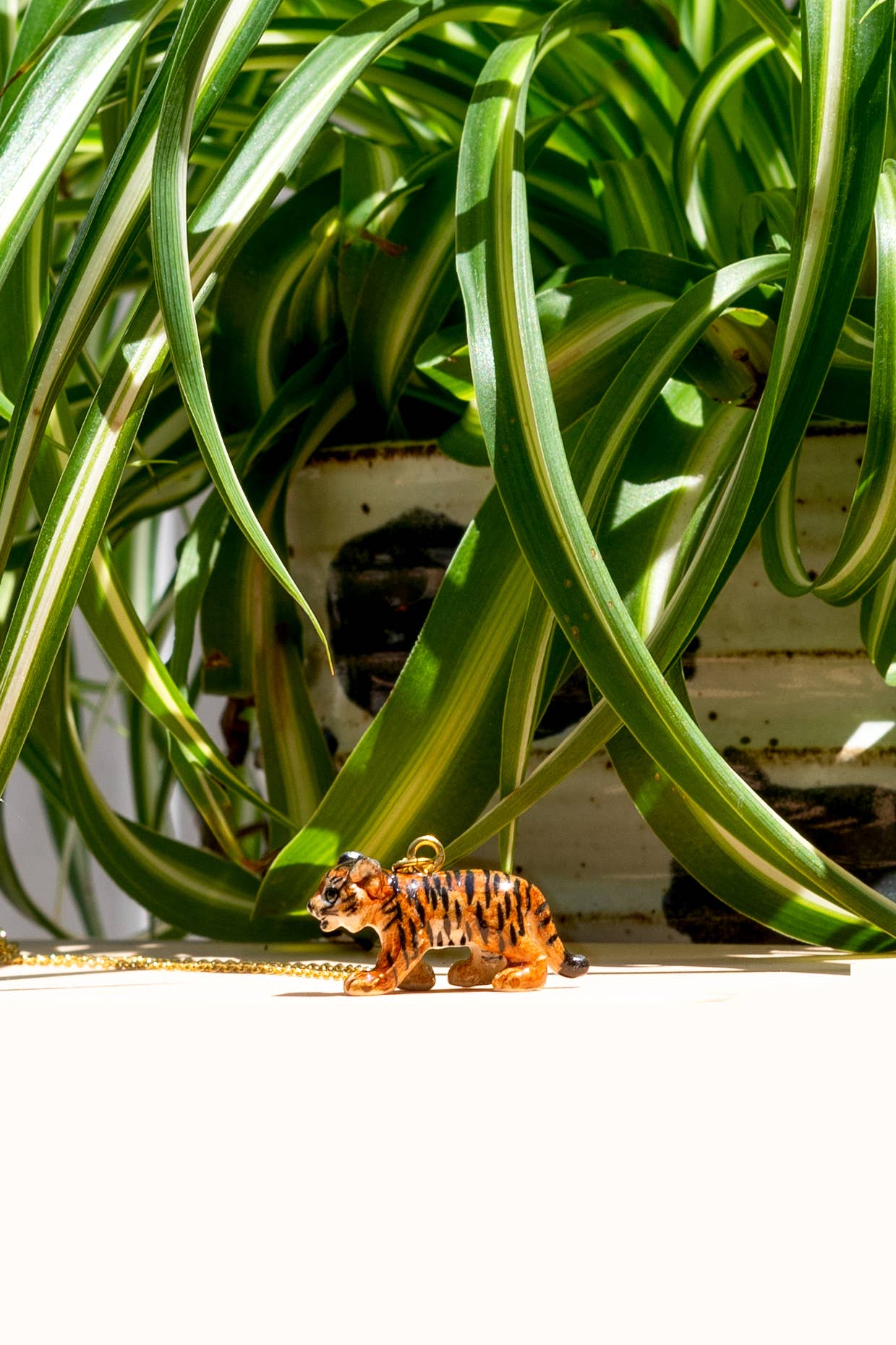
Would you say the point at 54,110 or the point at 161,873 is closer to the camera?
the point at 54,110

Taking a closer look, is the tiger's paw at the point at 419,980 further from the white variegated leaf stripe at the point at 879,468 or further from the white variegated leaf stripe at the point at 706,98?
the white variegated leaf stripe at the point at 706,98

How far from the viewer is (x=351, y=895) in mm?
354

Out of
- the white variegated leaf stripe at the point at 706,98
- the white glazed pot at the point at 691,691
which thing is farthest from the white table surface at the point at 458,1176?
the white variegated leaf stripe at the point at 706,98

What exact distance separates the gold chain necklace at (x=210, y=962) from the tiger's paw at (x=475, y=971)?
3 centimetres

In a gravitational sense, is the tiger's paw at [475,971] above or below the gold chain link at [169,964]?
below

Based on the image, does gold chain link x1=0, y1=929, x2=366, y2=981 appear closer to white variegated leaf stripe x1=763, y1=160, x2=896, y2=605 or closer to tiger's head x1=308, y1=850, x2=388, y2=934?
tiger's head x1=308, y1=850, x2=388, y2=934

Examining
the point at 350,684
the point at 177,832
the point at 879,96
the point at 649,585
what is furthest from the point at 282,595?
the point at 177,832

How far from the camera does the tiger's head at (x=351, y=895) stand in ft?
1.16

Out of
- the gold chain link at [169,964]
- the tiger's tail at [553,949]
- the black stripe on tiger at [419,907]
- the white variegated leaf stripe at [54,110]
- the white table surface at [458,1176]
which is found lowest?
the white table surface at [458,1176]

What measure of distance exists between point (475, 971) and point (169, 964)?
11 centimetres

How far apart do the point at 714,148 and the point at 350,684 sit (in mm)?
277

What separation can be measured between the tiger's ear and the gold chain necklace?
20 mm

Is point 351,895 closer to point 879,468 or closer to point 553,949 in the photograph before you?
point 553,949

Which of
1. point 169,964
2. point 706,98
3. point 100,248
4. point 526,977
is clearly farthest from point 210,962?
point 706,98
